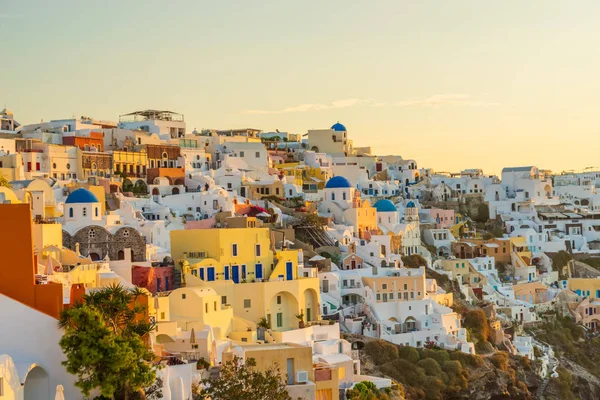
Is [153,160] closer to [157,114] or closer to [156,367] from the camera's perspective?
[157,114]

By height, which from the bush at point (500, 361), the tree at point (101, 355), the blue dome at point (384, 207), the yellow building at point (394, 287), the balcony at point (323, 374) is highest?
the blue dome at point (384, 207)

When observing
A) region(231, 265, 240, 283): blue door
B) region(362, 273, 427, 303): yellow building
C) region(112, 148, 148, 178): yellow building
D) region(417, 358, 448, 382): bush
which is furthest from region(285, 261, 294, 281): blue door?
region(112, 148, 148, 178): yellow building

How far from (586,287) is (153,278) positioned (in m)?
33.6

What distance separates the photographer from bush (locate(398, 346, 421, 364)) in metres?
46.0

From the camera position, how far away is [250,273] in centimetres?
4497

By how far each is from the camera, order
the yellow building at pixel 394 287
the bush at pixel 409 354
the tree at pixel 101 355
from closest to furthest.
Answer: the tree at pixel 101 355 < the bush at pixel 409 354 < the yellow building at pixel 394 287

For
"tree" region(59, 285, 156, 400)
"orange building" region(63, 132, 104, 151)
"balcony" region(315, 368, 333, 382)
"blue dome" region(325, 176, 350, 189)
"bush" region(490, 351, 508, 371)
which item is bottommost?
"bush" region(490, 351, 508, 371)

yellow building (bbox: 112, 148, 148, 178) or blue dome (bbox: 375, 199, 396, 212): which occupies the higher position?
yellow building (bbox: 112, 148, 148, 178)

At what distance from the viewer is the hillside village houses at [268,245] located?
112 ft

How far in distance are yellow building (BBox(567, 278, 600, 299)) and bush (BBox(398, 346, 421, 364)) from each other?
23.2 meters

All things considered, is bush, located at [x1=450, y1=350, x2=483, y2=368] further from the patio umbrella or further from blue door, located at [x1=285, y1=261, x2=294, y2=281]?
the patio umbrella

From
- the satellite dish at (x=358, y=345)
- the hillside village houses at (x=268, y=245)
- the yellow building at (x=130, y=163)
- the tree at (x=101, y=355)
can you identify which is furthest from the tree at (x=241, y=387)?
the yellow building at (x=130, y=163)

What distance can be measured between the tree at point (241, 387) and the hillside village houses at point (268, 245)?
907mm

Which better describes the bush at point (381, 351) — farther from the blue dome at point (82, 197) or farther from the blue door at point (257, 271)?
the blue dome at point (82, 197)
